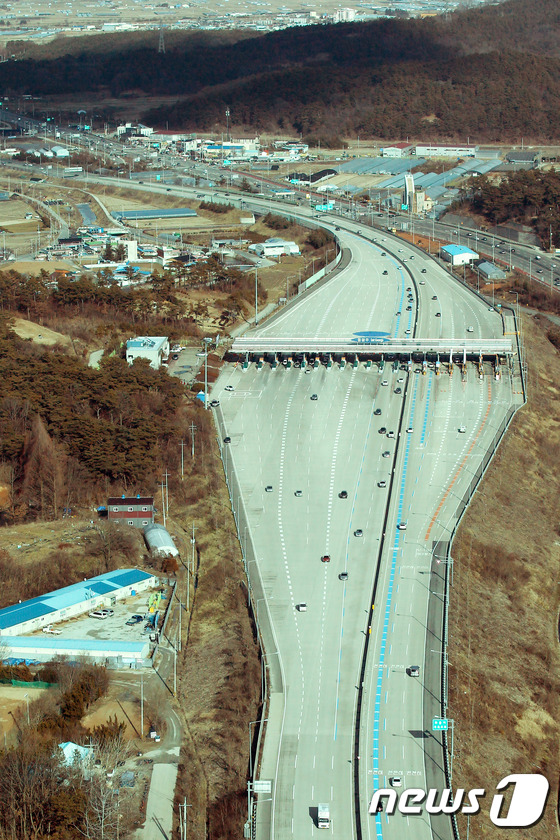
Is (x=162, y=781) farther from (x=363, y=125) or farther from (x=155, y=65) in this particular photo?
(x=155, y=65)

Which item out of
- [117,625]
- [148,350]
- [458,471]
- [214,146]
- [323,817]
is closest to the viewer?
[323,817]

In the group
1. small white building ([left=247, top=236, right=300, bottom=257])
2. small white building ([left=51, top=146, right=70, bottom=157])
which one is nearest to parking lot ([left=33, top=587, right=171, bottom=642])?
small white building ([left=247, top=236, right=300, bottom=257])

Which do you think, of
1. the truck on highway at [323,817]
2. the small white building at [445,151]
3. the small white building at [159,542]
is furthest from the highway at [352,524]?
the small white building at [445,151]

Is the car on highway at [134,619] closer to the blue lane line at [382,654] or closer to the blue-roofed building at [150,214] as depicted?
the blue lane line at [382,654]

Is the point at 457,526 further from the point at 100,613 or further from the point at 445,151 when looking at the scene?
the point at 445,151

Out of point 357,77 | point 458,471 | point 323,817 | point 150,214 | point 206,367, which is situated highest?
point 357,77

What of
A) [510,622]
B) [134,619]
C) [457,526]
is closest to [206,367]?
[457,526]

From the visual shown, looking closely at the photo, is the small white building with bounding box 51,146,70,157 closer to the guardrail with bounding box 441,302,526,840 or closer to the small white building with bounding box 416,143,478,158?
the small white building with bounding box 416,143,478,158
